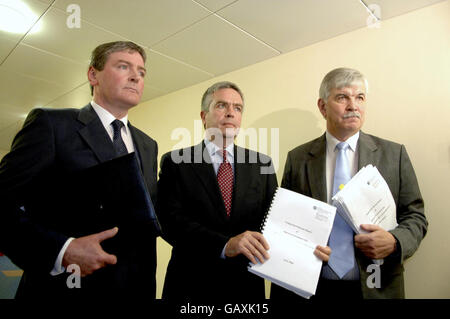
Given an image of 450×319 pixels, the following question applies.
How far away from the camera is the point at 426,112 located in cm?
189

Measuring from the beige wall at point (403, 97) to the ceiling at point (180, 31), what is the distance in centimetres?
12

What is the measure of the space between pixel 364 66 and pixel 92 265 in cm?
220

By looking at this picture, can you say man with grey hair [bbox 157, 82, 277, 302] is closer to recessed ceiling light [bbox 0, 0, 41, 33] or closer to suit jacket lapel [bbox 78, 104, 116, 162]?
suit jacket lapel [bbox 78, 104, 116, 162]

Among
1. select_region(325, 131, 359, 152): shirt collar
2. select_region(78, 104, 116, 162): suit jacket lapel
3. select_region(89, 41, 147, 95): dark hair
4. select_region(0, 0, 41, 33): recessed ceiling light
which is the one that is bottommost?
select_region(78, 104, 116, 162): suit jacket lapel

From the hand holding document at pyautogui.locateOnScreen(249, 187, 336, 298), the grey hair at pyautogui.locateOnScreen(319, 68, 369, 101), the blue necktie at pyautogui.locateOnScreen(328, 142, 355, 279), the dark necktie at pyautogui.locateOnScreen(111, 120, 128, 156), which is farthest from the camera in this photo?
the grey hair at pyautogui.locateOnScreen(319, 68, 369, 101)

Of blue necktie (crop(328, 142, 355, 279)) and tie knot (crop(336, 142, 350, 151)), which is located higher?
tie knot (crop(336, 142, 350, 151))

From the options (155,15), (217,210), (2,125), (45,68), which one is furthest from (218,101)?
(2,125)

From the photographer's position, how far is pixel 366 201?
124cm

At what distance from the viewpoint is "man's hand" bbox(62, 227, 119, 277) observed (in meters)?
0.91

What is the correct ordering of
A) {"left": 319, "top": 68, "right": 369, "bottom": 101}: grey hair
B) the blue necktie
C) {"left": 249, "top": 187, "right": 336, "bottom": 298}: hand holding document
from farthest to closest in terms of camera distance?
{"left": 319, "top": 68, "right": 369, "bottom": 101}: grey hair, the blue necktie, {"left": 249, "top": 187, "right": 336, "bottom": 298}: hand holding document

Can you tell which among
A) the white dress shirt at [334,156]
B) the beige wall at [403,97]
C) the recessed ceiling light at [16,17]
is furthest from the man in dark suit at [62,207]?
the beige wall at [403,97]

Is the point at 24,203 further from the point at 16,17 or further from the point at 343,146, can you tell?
the point at 16,17

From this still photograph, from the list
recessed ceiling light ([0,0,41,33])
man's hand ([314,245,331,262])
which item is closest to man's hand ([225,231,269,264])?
man's hand ([314,245,331,262])

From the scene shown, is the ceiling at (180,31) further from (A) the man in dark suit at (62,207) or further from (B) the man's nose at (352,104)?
(A) the man in dark suit at (62,207)
